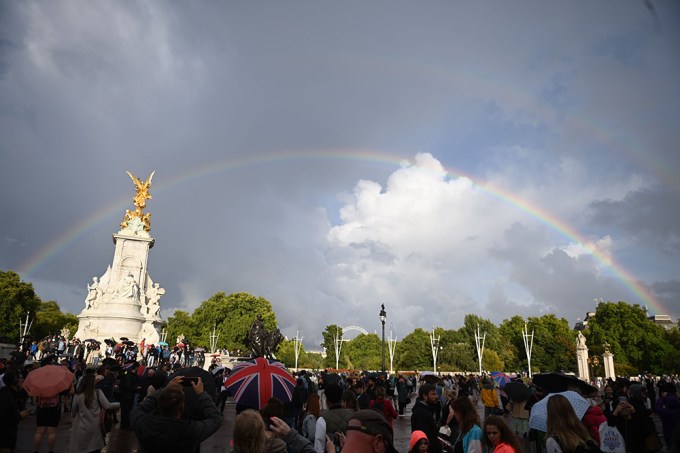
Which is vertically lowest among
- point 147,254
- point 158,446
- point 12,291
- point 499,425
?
point 158,446

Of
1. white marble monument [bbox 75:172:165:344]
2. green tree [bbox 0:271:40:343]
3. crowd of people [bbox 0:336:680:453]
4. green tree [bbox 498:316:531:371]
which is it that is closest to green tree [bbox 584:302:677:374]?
green tree [bbox 498:316:531:371]

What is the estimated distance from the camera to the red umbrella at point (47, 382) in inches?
301

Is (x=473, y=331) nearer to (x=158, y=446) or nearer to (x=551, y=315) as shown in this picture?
(x=551, y=315)

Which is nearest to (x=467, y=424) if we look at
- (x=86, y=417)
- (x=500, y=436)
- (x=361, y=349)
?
(x=500, y=436)

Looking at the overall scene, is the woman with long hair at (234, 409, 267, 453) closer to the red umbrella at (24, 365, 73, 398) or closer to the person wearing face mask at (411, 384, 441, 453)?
the person wearing face mask at (411, 384, 441, 453)

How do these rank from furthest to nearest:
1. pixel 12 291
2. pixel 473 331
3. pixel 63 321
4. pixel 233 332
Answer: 1. pixel 63 321
2. pixel 473 331
3. pixel 233 332
4. pixel 12 291

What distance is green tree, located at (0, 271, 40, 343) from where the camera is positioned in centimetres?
6041

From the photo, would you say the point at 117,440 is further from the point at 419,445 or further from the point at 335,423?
the point at 419,445

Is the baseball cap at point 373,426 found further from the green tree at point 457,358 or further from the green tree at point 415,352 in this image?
the green tree at point 415,352

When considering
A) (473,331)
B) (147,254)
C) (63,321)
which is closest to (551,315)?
(473,331)

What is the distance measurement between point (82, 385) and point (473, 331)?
83.7 meters

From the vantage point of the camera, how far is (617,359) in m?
65.1

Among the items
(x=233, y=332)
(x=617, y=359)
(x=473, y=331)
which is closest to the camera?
(x=617, y=359)

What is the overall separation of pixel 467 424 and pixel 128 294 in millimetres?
46504
